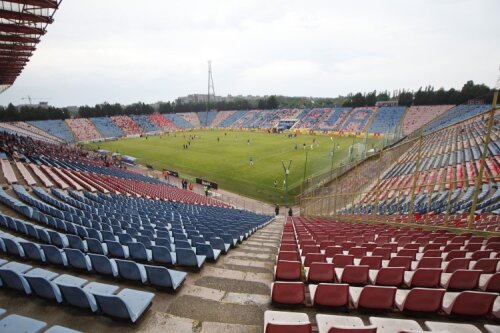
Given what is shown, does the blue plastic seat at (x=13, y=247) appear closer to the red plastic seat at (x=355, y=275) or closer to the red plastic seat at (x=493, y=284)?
the red plastic seat at (x=355, y=275)

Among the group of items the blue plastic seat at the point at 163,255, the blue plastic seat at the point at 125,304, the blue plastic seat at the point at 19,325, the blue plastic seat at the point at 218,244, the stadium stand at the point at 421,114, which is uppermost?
the stadium stand at the point at 421,114

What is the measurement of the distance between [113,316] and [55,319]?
0.91 metres

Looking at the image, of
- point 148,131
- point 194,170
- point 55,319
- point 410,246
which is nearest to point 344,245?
point 410,246

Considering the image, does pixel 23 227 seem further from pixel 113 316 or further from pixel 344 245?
pixel 344 245

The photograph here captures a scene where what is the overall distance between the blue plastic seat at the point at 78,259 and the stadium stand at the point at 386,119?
71.3 metres

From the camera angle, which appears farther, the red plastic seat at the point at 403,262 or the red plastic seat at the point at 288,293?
the red plastic seat at the point at 403,262

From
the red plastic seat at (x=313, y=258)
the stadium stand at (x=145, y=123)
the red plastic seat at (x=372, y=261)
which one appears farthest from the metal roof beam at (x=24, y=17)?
the stadium stand at (x=145, y=123)

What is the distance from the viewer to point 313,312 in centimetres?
439

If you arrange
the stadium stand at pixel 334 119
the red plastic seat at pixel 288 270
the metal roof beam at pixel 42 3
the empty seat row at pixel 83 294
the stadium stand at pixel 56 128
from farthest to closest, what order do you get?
the stadium stand at pixel 334 119, the stadium stand at pixel 56 128, the metal roof beam at pixel 42 3, the red plastic seat at pixel 288 270, the empty seat row at pixel 83 294

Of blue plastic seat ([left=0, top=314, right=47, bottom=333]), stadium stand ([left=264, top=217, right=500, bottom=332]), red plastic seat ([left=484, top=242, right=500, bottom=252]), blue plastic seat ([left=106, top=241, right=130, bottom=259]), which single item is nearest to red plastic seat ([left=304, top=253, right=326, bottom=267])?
stadium stand ([left=264, top=217, right=500, bottom=332])

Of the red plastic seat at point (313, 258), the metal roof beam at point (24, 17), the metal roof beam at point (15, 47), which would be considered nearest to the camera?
the red plastic seat at point (313, 258)

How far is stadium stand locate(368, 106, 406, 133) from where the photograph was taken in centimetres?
6794

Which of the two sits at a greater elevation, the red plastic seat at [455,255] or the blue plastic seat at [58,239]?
the red plastic seat at [455,255]

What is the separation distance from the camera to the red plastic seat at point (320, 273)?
16.9 feet
